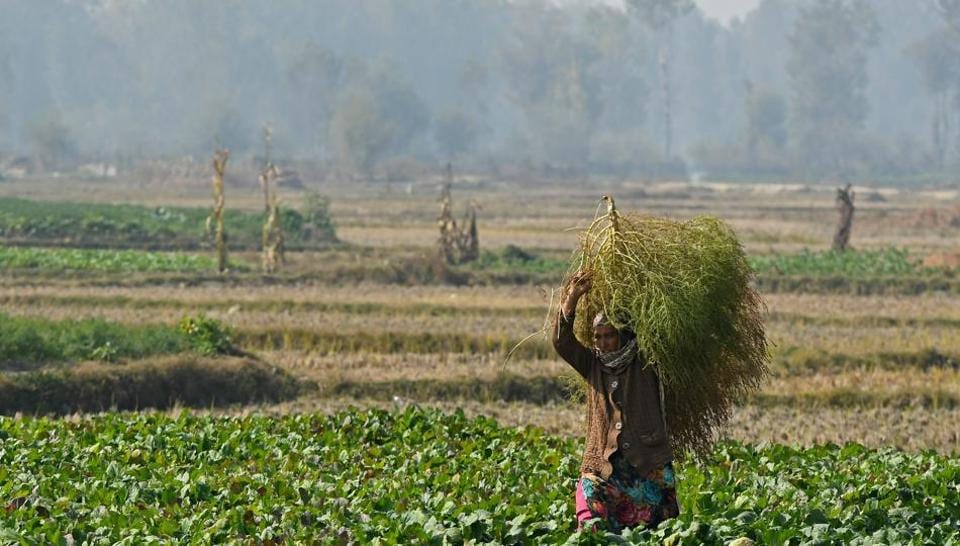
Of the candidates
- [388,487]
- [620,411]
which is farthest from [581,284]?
[388,487]

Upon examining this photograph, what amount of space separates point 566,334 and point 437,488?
2.43 metres

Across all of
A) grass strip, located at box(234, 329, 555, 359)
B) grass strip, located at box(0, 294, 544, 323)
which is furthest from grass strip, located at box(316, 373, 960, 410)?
grass strip, located at box(0, 294, 544, 323)

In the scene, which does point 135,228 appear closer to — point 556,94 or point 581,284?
point 581,284

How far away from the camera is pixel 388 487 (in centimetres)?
1121

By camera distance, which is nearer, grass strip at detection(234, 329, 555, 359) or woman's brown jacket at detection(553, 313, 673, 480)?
woman's brown jacket at detection(553, 313, 673, 480)

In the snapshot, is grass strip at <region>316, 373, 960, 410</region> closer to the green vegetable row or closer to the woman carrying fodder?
the green vegetable row

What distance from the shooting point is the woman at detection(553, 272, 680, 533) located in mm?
9367

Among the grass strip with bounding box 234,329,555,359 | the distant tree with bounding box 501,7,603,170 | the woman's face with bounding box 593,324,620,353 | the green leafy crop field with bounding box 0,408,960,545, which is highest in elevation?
the distant tree with bounding box 501,7,603,170

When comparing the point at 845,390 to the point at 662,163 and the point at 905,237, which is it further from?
the point at 662,163

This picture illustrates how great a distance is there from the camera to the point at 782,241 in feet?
147

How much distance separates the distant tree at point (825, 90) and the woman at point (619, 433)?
118 m

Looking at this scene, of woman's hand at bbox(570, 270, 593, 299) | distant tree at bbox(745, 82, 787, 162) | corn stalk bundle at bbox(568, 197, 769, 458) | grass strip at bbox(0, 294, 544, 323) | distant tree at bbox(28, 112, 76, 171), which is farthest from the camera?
distant tree at bbox(745, 82, 787, 162)

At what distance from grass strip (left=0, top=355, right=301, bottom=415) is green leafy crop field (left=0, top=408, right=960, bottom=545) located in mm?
4319

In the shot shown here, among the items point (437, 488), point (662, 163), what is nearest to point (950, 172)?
point (662, 163)
